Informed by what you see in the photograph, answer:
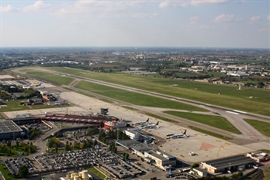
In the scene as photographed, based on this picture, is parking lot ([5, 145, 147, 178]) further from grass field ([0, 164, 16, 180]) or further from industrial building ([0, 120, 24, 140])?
industrial building ([0, 120, 24, 140])

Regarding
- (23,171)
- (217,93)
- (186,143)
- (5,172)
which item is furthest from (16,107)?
(217,93)

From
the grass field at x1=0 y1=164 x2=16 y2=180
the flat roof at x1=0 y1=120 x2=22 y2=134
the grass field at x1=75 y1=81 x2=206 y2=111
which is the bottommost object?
the grass field at x1=0 y1=164 x2=16 y2=180

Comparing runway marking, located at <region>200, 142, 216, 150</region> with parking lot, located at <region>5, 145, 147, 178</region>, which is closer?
parking lot, located at <region>5, 145, 147, 178</region>

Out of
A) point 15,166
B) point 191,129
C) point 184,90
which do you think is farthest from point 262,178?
point 184,90

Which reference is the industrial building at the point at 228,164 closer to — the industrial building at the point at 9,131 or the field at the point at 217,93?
the industrial building at the point at 9,131

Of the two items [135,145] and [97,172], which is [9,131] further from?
[97,172]

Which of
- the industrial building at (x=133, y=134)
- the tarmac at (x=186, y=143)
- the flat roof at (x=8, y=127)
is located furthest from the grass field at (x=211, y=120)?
the flat roof at (x=8, y=127)

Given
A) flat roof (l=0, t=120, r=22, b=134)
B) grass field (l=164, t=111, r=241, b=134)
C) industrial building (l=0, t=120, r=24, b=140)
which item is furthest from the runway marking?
flat roof (l=0, t=120, r=22, b=134)
